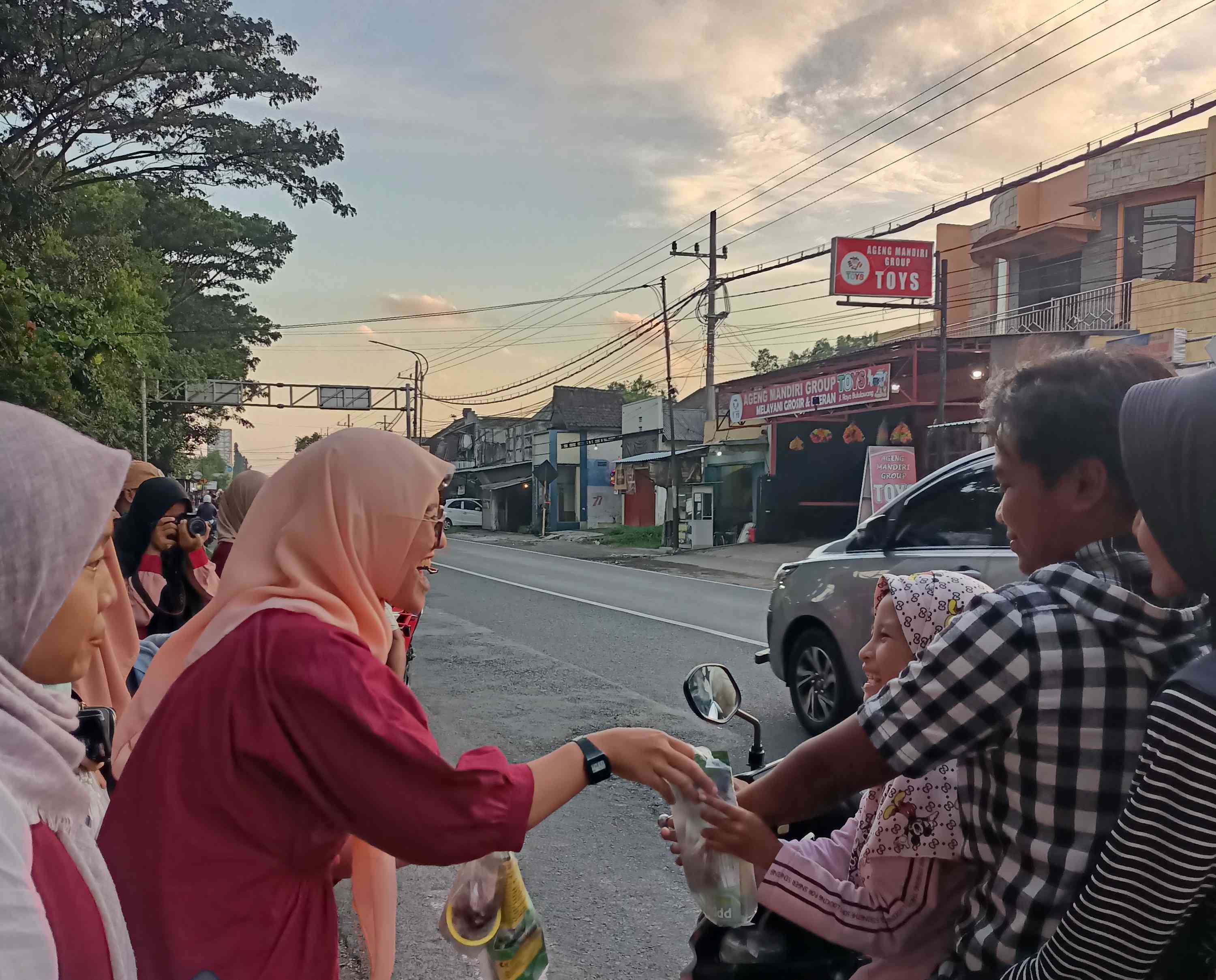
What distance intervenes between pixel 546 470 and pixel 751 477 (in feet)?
35.2

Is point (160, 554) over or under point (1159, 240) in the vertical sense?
under

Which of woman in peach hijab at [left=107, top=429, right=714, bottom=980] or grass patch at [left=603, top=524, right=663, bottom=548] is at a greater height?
woman in peach hijab at [left=107, top=429, right=714, bottom=980]

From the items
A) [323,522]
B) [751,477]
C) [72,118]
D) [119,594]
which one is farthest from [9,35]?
[751,477]

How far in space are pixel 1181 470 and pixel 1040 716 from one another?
0.40 metres

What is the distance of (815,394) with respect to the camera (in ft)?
79.6

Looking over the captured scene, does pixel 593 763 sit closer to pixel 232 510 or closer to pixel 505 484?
pixel 232 510

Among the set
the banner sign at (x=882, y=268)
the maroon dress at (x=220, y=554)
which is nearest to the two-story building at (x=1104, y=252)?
the banner sign at (x=882, y=268)

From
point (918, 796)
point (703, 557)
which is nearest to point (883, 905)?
point (918, 796)

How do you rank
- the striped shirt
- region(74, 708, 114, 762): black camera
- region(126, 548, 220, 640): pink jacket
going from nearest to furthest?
the striped shirt, region(74, 708, 114, 762): black camera, region(126, 548, 220, 640): pink jacket

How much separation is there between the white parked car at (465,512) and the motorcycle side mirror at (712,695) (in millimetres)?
43701

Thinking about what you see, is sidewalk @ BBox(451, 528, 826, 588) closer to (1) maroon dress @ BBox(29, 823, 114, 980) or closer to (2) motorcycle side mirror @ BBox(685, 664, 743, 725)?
(2) motorcycle side mirror @ BBox(685, 664, 743, 725)

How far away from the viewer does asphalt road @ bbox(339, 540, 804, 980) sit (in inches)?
138

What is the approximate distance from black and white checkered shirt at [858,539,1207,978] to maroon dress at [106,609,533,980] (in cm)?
72

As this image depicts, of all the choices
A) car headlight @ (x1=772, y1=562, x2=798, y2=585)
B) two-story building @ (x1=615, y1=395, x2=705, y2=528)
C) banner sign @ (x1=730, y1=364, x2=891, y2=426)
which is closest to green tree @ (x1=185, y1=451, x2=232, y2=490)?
two-story building @ (x1=615, y1=395, x2=705, y2=528)
